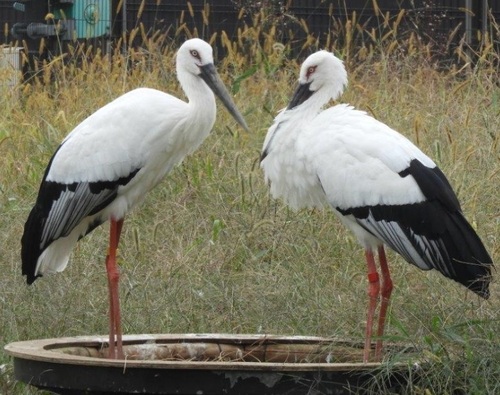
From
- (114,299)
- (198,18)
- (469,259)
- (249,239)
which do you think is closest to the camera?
(469,259)

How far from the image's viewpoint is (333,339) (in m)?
5.98

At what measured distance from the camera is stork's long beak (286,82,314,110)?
Result: 6.74 meters

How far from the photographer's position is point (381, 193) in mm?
6078

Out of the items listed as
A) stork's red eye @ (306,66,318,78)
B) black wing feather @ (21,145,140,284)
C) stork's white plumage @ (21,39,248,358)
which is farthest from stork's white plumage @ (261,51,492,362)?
black wing feather @ (21,145,140,284)

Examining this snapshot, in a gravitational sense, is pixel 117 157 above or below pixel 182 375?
above

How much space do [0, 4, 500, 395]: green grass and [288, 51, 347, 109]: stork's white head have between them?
105 cm

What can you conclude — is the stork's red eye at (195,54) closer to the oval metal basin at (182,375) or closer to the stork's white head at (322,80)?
the stork's white head at (322,80)

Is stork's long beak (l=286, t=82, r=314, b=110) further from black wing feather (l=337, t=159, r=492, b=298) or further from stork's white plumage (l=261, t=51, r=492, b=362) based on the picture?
black wing feather (l=337, t=159, r=492, b=298)

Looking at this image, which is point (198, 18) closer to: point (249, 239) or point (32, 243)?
point (249, 239)

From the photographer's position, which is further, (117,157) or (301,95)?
A: (301,95)

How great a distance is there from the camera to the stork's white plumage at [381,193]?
588cm

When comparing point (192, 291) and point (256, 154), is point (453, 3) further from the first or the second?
point (192, 291)

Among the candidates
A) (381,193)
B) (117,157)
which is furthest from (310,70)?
(117,157)

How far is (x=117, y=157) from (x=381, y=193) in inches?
49.6
